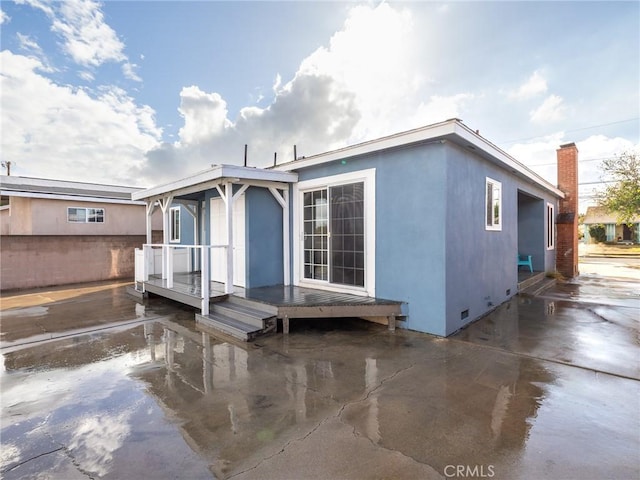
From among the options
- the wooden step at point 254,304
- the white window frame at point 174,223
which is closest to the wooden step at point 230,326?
the wooden step at point 254,304

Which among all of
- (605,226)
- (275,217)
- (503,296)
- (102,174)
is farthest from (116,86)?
(605,226)

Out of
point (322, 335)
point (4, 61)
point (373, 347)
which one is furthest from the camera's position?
point (4, 61)

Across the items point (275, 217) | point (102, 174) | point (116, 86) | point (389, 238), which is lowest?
point (389, 238)

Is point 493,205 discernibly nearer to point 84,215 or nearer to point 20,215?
point 84,215

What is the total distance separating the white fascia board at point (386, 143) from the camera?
4.38 metres

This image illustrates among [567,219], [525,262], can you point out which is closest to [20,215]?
[525,262]

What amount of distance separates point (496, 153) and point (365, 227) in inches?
115

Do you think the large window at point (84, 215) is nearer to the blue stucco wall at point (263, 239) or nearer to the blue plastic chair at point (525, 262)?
the blue stucco wall at point (263, 239)

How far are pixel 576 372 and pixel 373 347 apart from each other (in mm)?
2315

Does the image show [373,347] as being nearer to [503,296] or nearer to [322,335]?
[322,335]

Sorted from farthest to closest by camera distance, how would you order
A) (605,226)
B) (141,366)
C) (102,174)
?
1. (605,226)
2. (102,174)
3. (141,366)

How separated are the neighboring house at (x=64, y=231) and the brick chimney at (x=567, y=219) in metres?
14.8

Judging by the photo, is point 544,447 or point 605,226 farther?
point 605,226

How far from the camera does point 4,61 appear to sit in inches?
312
